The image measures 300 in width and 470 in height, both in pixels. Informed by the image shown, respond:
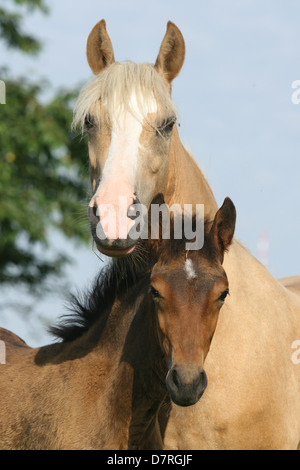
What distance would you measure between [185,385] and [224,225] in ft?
3.56

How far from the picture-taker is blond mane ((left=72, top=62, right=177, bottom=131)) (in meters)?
4.39

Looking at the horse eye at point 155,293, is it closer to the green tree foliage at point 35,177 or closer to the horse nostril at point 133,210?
the horse nostril at point 133,210

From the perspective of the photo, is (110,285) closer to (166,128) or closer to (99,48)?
(166,128)

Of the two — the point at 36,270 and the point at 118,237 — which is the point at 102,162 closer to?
the point at 118,237

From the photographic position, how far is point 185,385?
3746 mm

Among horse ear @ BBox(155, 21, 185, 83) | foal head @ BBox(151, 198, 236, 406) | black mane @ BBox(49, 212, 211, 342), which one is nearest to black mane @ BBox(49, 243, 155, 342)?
black mane @ BBox(49, 212, 211, 342)

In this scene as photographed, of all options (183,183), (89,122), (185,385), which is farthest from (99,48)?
(185,385)

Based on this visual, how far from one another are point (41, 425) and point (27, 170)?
7.22 metres

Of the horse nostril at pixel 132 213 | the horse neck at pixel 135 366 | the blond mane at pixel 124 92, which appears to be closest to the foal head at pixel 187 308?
the horse neck at pixel 135 366

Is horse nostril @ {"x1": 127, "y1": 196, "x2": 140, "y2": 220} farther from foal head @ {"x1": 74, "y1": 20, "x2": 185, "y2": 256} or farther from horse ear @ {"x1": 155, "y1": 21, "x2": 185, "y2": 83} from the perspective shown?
horse ear @ {"x1": 155, "y1": 21, "x2": 185, "y2": 83}

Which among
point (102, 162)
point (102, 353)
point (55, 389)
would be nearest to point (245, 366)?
point (102, 353)
